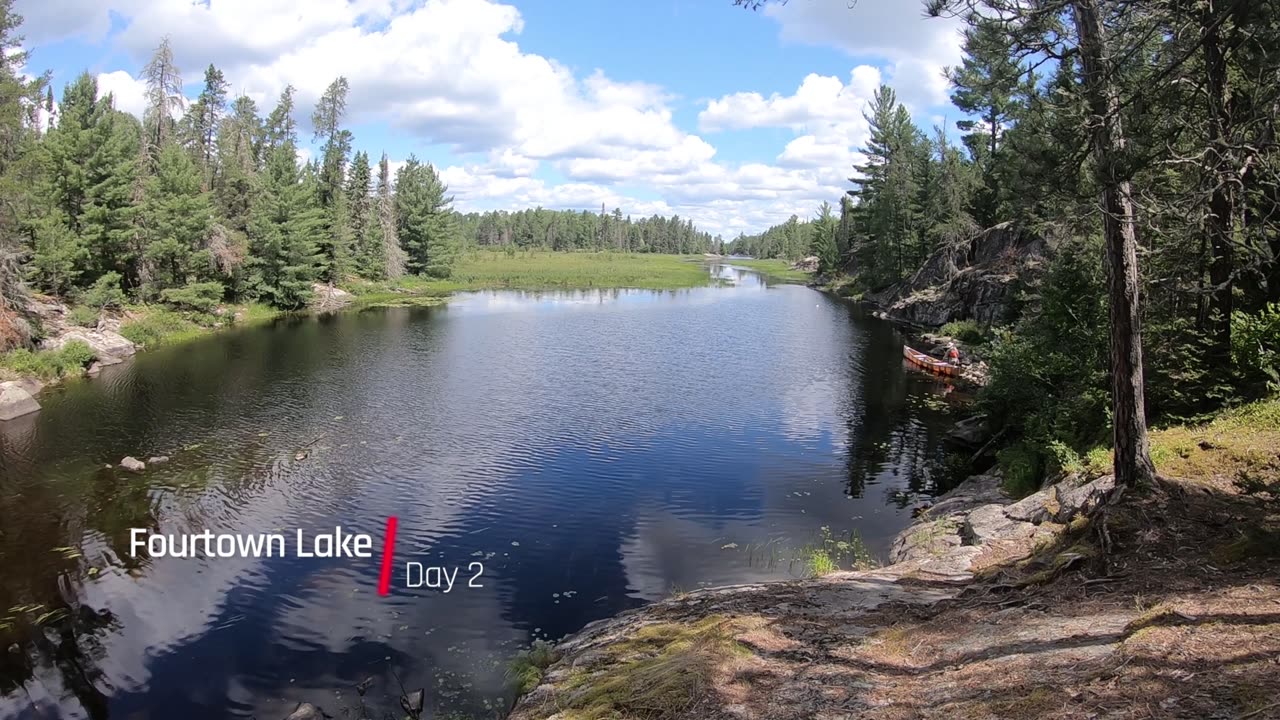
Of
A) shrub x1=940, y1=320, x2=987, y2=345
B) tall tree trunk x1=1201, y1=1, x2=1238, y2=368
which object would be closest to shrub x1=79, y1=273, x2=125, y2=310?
tall tree trunk x1=1201, y1=1, x2=1238, y2=368

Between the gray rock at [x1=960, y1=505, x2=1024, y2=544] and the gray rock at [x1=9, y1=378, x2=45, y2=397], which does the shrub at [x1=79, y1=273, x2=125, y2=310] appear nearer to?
the gray rock at [x1=9, y1=378, x2=45, y2=397]

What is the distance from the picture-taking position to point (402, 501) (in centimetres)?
2142

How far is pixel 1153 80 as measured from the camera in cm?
1136

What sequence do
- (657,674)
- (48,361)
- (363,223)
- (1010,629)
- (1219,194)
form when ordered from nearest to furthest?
(1010,629), (657,674), (1219,194), (48,361), (363,223)

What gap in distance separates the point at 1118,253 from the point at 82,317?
167 feet

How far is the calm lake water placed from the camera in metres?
13.8

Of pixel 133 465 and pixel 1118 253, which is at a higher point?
pixel 1118 253

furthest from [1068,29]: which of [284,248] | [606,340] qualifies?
[284,248]

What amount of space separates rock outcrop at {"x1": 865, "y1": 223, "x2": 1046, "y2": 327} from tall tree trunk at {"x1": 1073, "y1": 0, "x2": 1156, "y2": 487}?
33221 mm

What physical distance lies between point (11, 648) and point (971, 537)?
61.7ft

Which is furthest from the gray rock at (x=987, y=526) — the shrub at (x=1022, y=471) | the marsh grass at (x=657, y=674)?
the marsh grass at (x=657, y=674)

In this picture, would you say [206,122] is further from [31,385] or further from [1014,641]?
[1014,641]

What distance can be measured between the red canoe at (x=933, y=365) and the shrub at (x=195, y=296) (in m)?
48.6

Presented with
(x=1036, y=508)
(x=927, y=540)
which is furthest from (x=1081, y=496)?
(x=927, y=540)
